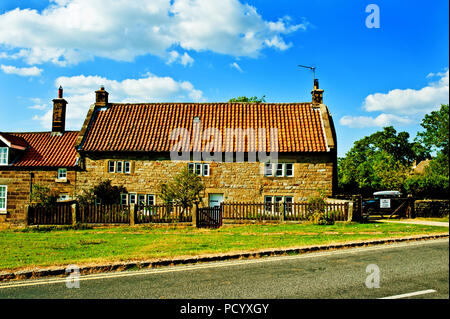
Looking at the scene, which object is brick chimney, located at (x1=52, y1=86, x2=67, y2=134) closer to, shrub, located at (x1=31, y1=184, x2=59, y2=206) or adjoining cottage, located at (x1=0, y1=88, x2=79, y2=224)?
adjoining cottage, located at (x1=0, y1=88, x2=79, y2=224)

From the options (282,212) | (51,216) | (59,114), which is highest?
(59,114)

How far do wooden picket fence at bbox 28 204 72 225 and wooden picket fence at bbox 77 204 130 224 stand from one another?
0.75 metres

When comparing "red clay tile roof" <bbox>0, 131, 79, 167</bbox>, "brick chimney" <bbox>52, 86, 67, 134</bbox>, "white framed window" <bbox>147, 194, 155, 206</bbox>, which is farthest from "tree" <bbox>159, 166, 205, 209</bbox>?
"brick chimney" <bbox>52, 86, 67, 134</bbox>

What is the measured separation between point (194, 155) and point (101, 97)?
1083 centimetres

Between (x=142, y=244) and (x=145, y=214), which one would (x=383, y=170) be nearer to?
(x=145, y=214)

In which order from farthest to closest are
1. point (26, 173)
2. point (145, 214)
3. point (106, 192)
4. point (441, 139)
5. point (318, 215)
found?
point (26, 173), point (106, 192), point (145, 214), point (318, 215), point (441, 139)

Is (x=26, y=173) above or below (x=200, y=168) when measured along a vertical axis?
below

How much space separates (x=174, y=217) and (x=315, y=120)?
1395cm

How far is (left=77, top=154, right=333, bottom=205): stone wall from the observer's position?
24.3m

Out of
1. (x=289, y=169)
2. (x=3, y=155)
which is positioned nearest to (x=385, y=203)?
(x=289, y=169)

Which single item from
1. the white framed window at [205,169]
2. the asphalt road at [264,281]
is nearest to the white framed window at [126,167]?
the white framed window at [205,169]

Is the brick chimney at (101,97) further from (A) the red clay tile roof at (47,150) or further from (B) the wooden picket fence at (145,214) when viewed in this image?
(B) the wooden picket fence at (145,214)

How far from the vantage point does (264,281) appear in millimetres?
7277
